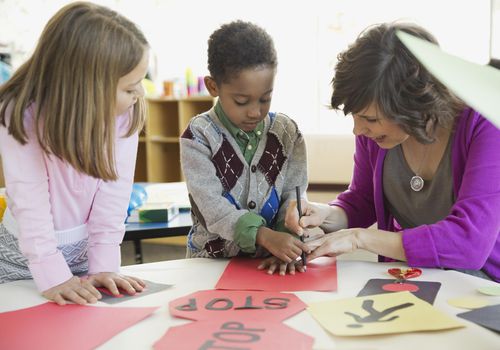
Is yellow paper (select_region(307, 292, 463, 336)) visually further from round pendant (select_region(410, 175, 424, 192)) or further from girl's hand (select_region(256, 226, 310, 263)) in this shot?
round pendant (select_region(410, 175, 424, 192))

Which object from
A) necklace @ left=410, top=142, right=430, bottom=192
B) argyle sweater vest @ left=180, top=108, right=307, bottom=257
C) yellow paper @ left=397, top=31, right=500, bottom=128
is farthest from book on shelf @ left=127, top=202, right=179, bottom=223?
yellow paper @ left=397, top=31, right=500, bottom=128

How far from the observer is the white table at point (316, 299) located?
2.35 ft

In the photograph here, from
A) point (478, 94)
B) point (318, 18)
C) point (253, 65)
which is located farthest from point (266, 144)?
point (318, 18)

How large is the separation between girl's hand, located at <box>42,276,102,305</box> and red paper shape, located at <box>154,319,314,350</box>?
0.21 meters

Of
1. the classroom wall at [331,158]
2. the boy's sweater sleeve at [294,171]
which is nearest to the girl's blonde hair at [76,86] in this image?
the boy's sweater sleeve at [294,171]

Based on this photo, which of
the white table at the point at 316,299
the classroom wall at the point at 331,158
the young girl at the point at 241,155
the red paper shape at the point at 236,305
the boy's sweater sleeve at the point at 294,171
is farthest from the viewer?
the classroom wall at the point at 331,158

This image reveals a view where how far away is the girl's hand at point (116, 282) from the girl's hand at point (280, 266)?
25 centimetres

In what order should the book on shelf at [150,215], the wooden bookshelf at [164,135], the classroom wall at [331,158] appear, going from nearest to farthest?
the book on shelf at [150,215] < the classroom wall at [331,158] < the wooden bookshelf at [164,135]

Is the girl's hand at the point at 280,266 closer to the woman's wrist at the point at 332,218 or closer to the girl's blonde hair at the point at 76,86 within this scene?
the woman's wrist at the point at 332,218

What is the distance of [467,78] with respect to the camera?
1.23 ft

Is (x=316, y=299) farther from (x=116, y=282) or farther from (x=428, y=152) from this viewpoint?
(x=428, y=152)

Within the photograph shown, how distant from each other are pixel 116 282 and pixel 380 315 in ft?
1.57

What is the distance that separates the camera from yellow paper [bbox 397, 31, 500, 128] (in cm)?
36

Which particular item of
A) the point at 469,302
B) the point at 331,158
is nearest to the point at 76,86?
the point at 469,302
